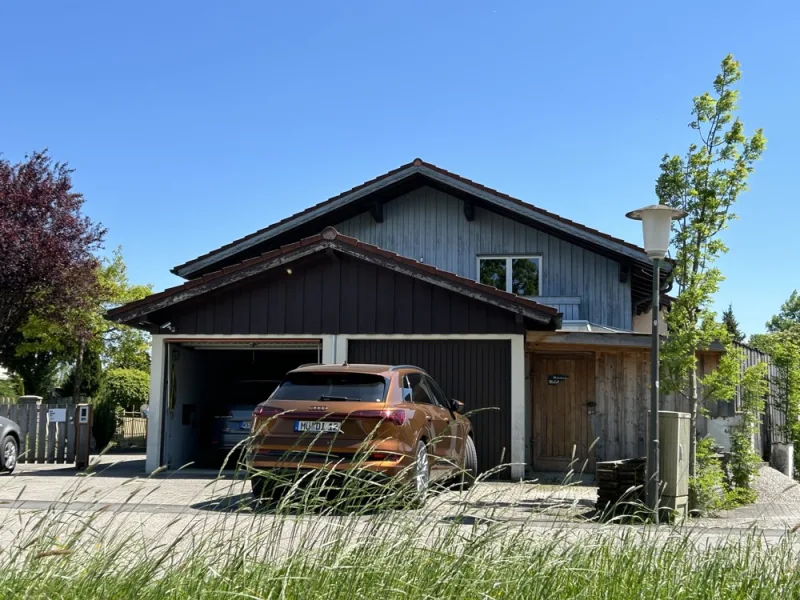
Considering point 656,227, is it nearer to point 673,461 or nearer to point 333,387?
point 673,461

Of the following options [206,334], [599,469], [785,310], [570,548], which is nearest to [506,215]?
[206,334]

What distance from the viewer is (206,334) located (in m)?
16.1

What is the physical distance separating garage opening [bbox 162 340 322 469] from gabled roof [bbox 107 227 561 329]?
103 centimetres

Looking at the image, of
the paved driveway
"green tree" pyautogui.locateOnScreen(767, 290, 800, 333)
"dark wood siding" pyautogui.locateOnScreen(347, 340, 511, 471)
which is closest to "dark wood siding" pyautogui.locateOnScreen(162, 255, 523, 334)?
"dark wood siding" pyautogui.locateOnScreen(347, 340, 511, 471)

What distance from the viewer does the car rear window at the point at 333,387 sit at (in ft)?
35.7

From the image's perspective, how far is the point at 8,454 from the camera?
52.3 ft

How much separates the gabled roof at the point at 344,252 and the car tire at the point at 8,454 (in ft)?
9.03

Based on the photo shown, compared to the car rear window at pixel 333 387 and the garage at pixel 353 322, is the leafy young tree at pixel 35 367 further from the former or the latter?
the car rear window at pixel 333 387

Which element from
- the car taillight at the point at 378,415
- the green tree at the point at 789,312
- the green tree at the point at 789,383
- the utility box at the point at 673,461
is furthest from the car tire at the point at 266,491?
the green tree at the point at 789,312

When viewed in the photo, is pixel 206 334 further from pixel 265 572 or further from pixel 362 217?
pixel 265 572

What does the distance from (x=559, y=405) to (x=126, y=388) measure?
49.4ft

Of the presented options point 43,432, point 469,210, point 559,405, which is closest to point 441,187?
point 469,210

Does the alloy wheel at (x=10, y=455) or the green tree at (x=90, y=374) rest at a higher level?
the green tree at (x=90, y=374)

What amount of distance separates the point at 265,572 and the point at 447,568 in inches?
34.9
